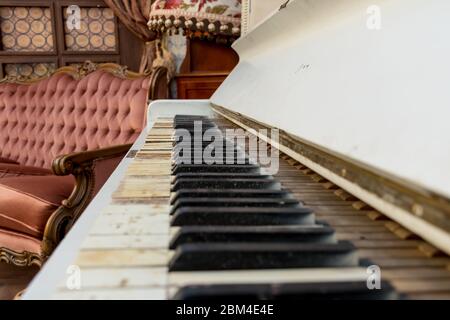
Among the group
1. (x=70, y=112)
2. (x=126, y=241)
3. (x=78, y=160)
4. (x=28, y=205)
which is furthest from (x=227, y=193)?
(x=70, y=112)

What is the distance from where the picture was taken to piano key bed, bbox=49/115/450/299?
0.94 ft

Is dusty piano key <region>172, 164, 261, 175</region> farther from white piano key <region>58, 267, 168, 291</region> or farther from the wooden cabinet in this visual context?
the wooden cabinet

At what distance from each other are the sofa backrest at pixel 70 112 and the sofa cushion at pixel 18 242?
2.85 feet

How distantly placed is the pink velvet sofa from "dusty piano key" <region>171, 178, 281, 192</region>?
1380 millimetres

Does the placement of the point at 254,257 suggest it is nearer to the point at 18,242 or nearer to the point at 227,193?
the point at 227,193

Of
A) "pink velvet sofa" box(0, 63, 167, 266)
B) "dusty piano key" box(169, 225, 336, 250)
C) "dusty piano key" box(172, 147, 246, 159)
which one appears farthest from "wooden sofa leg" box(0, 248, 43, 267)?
"dusty piano key" box(169, 225, 336, 250)

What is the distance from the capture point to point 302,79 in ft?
2.38

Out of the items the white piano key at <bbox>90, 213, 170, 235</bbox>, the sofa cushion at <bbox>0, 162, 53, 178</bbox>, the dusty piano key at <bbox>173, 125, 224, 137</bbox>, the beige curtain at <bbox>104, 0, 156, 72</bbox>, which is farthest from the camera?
the beige curtain at <bbox>104, 0, 156, 72</bbox>

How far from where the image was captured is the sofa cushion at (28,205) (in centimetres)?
181

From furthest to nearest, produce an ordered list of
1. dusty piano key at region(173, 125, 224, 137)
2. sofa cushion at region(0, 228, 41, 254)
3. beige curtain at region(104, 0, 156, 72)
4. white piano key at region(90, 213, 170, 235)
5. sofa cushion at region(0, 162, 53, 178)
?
beige curtain at region(104, 0, 156, 72)
sofa cushion at region(0, 162, 53, 178)
sofa cushion at region(0, 228, 41, 254)
dusty piano key at region(173, 125, 224, 137)
white piano key at region(90, 213, 170, 235)

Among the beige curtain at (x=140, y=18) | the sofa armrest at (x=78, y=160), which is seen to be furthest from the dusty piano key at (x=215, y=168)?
the beige curtain at (x=140, y=18)

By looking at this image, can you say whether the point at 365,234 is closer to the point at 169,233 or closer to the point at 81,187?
the point at 169,233

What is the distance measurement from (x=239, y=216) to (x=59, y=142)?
2.76 m

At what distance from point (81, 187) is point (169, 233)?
5.28 feet
